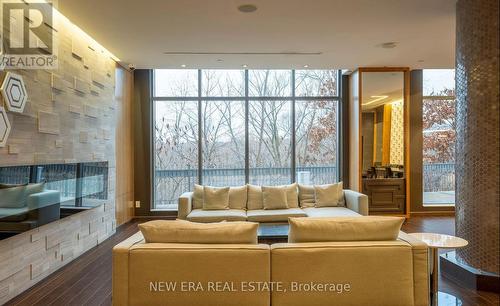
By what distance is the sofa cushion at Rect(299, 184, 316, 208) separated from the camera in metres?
5.49

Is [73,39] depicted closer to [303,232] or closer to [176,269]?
[176,269]

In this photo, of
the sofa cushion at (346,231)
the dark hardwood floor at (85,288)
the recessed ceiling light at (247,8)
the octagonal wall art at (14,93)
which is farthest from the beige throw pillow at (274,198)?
the octagonal wall art at (14,93)

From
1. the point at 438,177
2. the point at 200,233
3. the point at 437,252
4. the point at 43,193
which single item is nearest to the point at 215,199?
the point at 43,193

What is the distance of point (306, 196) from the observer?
5543mm

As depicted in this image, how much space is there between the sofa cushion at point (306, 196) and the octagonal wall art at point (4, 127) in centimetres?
402

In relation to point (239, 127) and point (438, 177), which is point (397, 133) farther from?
point (239, 127)

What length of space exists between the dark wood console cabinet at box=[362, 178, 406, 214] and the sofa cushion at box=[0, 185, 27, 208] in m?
5.37

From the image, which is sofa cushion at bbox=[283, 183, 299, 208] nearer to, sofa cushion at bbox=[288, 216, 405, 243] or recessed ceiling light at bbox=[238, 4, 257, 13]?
recessed ceiling light at bbox=[238, 4, 257, 13]

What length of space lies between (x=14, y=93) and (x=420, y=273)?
3.60 metres

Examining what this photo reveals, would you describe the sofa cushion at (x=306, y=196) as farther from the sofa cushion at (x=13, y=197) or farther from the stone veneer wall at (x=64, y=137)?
the sofa cushion at (x=13, y=197)

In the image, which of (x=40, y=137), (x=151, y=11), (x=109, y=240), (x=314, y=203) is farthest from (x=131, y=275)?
(x=314, y=203)

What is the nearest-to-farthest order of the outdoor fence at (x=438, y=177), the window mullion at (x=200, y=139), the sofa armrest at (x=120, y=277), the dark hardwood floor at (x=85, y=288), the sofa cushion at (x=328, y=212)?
the sofa armrest at (x=120, y=277) < the dark hardwood floor at (x=85, y=288) < the sofa cushion at (x=328, y=212) < the window mullion at (x=200, y=139) < the outdoor fence at (x=438, y=177)

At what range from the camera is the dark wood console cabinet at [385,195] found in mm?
6430

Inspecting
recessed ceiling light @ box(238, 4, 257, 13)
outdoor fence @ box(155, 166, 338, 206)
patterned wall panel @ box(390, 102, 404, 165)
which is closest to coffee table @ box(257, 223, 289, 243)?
outdoor fence @ box(155, 166, 338, 206)
